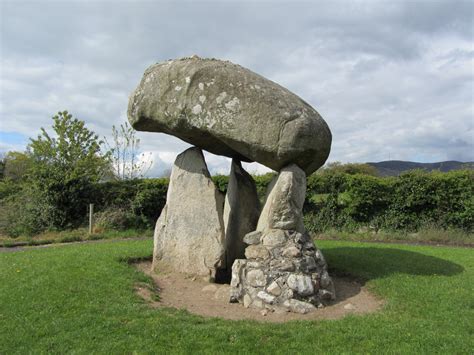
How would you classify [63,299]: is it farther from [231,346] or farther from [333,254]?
[333,254]

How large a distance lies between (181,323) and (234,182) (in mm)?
4325

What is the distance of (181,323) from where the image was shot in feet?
20.6

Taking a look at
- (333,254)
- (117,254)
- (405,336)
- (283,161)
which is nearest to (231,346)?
(405,336)

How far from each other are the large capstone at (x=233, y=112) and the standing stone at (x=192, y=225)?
3.43ft

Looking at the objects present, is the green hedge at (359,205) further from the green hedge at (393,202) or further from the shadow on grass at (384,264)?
the shadow on grass at (384,264)

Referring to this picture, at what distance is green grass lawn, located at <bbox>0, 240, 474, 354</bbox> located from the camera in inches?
219

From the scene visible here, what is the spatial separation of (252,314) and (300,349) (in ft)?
5.64

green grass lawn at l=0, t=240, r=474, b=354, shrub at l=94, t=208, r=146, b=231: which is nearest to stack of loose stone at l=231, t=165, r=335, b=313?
green grass lawn at l=0, t=240, r=474, b=354

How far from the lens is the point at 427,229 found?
59.0ft

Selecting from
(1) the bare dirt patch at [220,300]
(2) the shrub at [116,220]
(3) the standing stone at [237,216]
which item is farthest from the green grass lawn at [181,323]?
(2) the shrub at [116,220]

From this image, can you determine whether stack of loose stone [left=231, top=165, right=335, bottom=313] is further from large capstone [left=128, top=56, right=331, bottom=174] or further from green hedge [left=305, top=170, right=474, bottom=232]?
green hedge [left=305, top=170, right=474, bottom=232]

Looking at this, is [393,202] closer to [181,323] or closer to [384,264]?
[384,264]

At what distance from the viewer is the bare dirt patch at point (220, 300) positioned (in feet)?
23.3

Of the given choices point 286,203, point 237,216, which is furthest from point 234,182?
point 286,203
